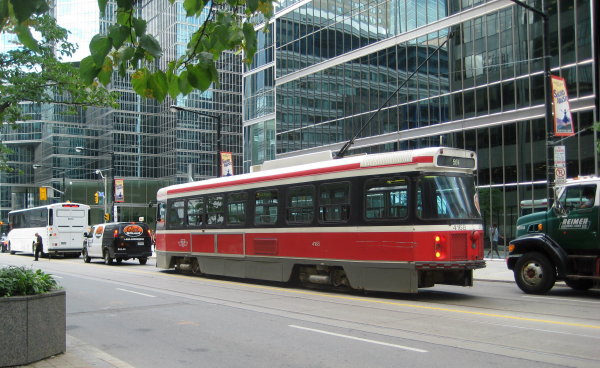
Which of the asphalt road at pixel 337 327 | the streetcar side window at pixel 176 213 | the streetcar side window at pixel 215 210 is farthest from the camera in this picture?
the streetcar side window at pixel 176 213

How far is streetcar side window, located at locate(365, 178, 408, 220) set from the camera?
43.1 ft

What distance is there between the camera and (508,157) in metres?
31.2

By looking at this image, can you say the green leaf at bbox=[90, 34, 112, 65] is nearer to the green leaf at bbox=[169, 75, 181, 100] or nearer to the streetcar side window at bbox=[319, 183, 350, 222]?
the green leaf at bbox=[169, 75, 181, 100]

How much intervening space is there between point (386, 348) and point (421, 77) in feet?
99.8

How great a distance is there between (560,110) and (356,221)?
7917 mm

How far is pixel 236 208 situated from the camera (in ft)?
59.2

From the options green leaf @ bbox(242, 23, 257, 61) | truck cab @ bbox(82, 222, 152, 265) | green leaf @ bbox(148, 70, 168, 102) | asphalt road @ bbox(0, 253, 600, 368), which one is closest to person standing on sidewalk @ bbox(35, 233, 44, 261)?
truck cab @ bbox(82, 222, 152, 265)

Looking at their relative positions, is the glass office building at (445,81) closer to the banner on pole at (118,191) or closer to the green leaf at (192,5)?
the banner on pole at (118,191)

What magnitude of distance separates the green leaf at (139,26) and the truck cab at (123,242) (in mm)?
26368

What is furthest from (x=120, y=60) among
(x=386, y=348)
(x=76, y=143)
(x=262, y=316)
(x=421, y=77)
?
(x=76, y=143)

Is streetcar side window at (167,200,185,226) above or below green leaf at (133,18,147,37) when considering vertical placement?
below

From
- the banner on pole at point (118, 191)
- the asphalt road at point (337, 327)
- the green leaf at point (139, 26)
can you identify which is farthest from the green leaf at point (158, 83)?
the banner on pole at point (118, 191)

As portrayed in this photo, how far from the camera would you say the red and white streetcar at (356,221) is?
1289 cm

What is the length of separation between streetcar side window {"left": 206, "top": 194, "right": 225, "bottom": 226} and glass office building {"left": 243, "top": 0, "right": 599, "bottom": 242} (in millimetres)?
10324
